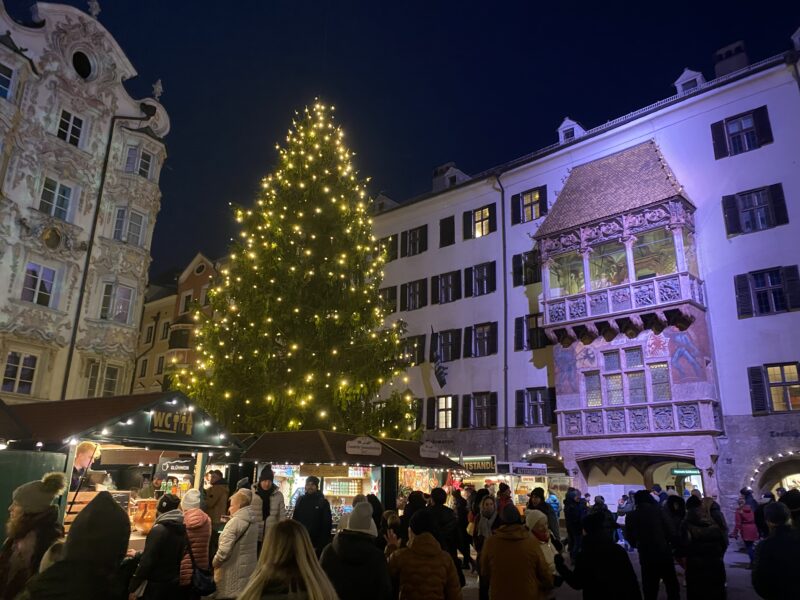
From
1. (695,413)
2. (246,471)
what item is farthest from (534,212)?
(246,471)

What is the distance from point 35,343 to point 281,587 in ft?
73.8

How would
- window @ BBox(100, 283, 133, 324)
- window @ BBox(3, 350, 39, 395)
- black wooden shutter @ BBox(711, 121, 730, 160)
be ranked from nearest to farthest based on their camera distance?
window @ BBox(3, 350, 39, 395) → black wooden shutter @ BBox(711, 121, 730, 160) → window @ BBox(100, 283, 133, 324)

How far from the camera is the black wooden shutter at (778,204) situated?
21453 mm

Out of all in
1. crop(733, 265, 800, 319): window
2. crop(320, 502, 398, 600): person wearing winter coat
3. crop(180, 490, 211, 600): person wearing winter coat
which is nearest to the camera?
crop(320, 502, 398, 600): person wearing winter coat

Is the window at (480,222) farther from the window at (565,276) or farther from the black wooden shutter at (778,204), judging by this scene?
the black wooden shutter at (778,204)

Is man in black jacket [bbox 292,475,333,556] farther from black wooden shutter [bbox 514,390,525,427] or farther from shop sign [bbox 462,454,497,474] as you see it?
black wooden shutter [bbox 514,390,525,427]

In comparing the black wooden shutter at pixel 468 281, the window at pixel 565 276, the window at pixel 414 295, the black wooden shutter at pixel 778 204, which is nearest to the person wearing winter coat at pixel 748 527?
the black wooden shutter at pixel 778 204

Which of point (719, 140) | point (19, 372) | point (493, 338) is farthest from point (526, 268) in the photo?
point (19, 372)

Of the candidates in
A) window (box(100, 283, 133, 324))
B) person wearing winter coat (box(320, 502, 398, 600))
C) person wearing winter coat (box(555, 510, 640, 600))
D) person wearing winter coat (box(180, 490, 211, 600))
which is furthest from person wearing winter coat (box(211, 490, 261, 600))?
window (box(100, 283, 133, 324))

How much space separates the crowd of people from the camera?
12.4 feet

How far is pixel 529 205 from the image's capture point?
29031mm

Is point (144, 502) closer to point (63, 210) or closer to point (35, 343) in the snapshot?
point (35, 343)

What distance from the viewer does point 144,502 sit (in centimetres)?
1148

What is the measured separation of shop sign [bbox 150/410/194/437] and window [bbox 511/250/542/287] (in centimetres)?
1868
